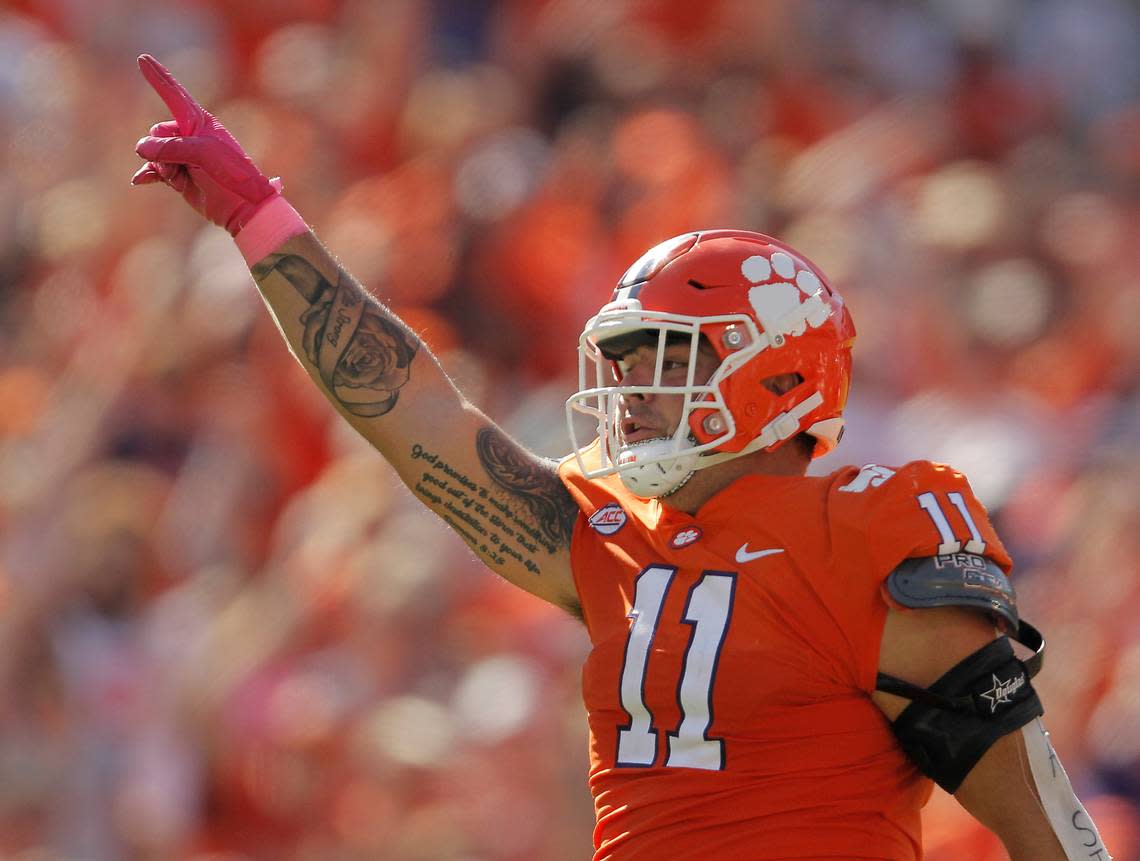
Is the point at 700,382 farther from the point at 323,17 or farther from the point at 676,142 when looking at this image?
the point at 323,17

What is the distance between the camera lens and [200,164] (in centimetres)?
251

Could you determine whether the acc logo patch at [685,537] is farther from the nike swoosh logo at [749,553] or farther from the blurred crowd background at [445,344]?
the blurred crowd background at [445,344]

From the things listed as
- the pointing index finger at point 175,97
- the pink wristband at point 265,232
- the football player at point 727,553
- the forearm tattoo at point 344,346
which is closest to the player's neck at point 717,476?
the football player at point 727,553

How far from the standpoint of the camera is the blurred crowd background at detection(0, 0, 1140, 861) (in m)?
4.50

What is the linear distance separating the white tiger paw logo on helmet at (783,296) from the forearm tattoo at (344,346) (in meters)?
0.56

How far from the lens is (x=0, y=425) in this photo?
5.25 metres

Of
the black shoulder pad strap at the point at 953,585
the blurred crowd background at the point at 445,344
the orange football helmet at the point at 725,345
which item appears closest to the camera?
the black shoulder pad strap at the point at 953,585

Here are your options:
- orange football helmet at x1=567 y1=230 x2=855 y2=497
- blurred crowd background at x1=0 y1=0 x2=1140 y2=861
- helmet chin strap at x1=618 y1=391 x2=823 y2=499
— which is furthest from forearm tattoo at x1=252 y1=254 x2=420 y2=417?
blurred crowd background at x1=0 y1=0 x2=1140 y2=861

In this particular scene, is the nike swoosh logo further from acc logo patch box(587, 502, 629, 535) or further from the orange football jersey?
acc logo patch box(587, 502, 629, 535)

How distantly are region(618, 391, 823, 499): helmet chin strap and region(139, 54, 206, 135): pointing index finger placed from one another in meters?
0.83

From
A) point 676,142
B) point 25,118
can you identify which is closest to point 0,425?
point 25,118

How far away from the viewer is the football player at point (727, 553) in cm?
210

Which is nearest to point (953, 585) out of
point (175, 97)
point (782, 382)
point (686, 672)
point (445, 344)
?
point (686, 672)

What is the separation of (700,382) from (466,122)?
3.58m
